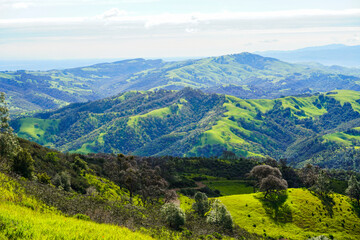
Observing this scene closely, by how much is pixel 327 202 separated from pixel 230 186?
9811cm

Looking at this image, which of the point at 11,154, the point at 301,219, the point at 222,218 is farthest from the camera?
the point at 301,219

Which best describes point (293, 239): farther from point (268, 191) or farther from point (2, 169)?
point (2, 169)

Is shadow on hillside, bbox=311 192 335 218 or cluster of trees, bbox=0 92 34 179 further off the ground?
cluster of trees, bbox=0 92 34 179

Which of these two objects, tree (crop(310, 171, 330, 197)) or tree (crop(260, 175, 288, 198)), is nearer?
tree (crop(260, 175, 288, 198))

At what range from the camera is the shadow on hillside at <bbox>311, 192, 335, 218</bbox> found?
248 ft

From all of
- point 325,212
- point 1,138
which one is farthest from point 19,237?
point 325,212

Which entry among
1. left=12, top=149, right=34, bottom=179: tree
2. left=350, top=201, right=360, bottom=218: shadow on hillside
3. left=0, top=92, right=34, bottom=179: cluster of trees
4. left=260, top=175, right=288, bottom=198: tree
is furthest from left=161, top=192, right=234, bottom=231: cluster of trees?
left=350, top=201, right=360, bottom=218: shadow on hillside

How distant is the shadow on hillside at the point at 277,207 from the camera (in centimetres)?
7181

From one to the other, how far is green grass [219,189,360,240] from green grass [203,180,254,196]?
266 ft

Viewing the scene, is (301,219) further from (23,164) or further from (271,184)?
(23,164)

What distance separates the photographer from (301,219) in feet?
237

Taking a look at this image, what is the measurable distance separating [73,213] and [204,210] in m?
50.3

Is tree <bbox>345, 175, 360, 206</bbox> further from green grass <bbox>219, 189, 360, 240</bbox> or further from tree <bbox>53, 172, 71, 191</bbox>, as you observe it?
tree <bbox>53, 172, 71, 191</bbox>

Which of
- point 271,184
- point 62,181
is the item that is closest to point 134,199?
point 62,181
